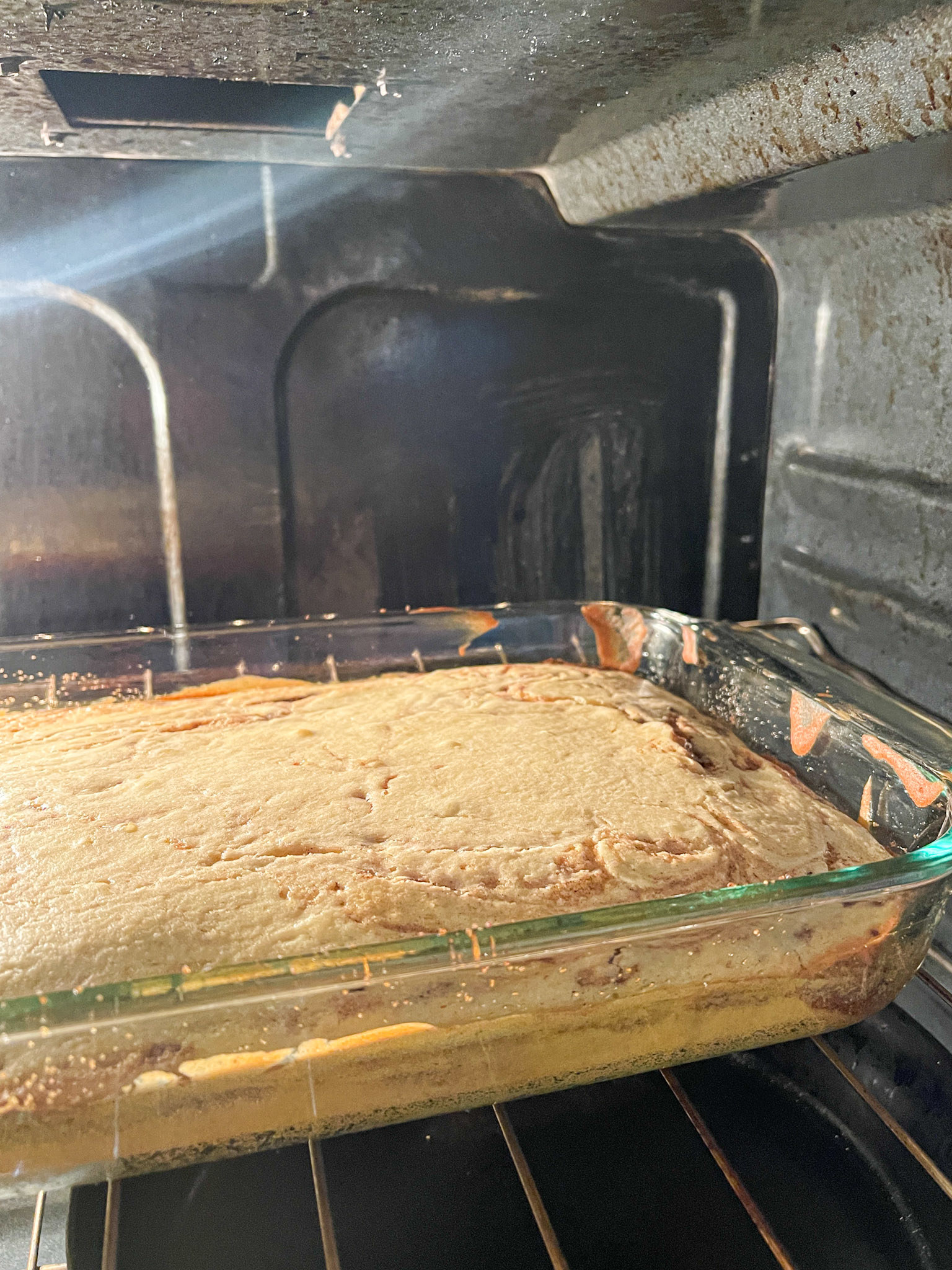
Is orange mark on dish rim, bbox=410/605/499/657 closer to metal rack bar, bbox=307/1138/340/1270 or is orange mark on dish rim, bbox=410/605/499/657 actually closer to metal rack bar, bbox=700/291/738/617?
metal rack bar, bbox=700/291/738/617

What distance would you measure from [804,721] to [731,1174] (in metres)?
0.40

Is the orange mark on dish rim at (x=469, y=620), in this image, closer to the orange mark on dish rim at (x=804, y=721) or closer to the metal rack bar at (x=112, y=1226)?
the orange mark on dish rim at (x=804, y=721)

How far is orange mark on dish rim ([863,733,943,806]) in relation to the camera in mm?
765

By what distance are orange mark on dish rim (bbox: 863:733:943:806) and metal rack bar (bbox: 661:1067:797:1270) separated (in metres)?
0.28

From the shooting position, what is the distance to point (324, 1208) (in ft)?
2.00

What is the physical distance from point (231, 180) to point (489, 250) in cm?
25

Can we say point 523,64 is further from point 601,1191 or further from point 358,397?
point 601,1191

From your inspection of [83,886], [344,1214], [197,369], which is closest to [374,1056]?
[344,1214]

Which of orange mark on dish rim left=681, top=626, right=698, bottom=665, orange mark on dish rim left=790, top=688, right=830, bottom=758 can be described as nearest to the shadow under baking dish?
orange mark on dish rim left=790, top=688, right=830, bottom=758

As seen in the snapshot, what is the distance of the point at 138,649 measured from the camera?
98 centimetres

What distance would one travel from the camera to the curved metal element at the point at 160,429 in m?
0.92

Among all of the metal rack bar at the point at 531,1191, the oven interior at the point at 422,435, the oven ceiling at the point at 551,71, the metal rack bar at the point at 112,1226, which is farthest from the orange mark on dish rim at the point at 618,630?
the metal rack bar at the point at 112,1226

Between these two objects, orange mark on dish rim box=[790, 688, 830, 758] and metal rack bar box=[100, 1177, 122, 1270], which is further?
orange mark on dish rim box=[790, 688, 830, 758]

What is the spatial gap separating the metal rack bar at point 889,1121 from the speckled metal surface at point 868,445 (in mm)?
300
